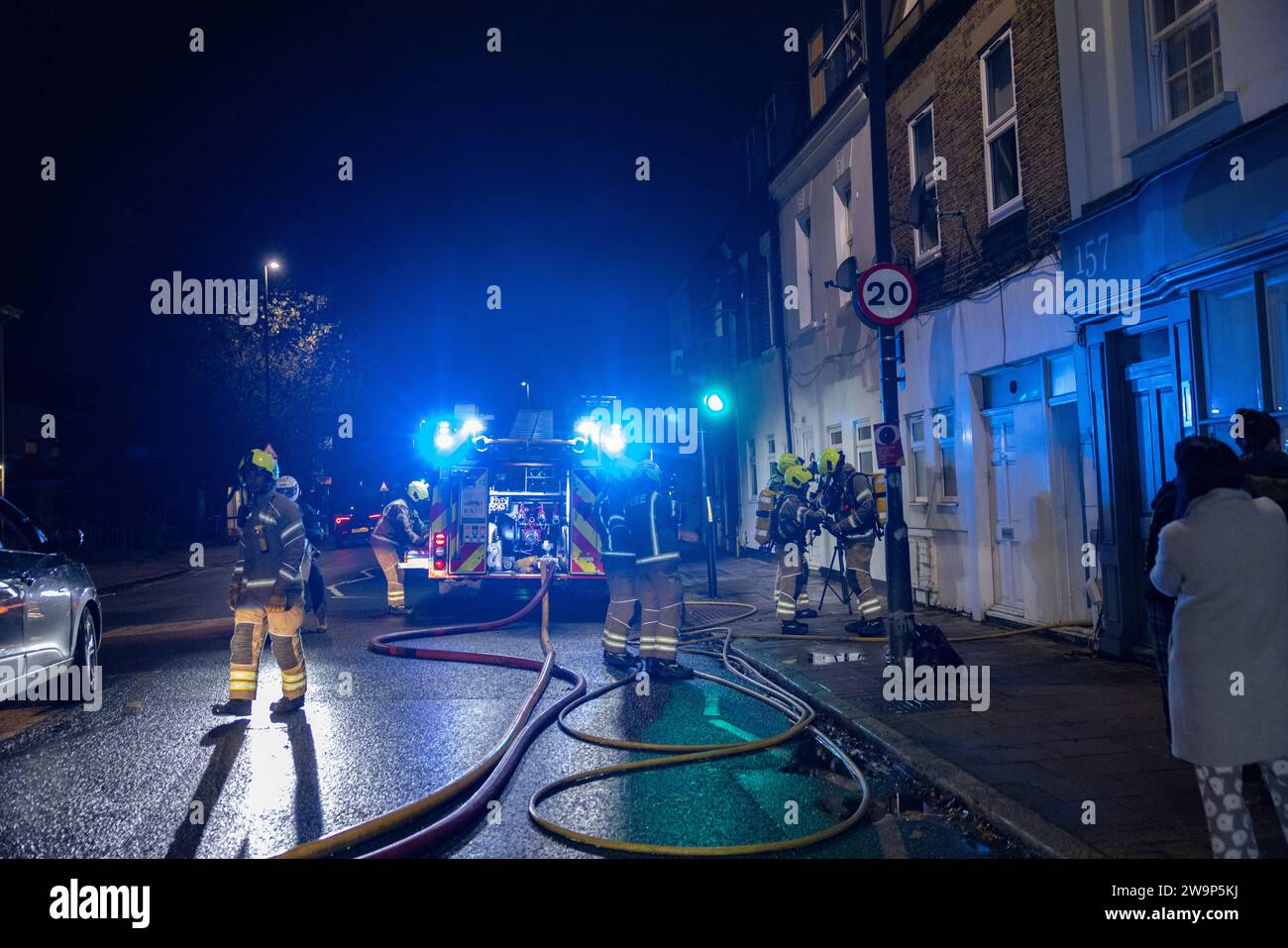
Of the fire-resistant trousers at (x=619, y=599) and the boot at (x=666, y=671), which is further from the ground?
the fire-resistant trousers at (x=619, y=599)

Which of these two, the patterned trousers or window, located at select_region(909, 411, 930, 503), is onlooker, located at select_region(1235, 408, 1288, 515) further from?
window, located at select_region(909, 411, 930, 503)

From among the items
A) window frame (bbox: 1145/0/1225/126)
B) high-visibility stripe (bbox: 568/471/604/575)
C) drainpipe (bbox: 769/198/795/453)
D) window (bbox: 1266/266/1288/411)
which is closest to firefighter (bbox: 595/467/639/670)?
high-visibility stripe (bbox: 568/471/604/575)

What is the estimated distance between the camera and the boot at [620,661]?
8.55 metres

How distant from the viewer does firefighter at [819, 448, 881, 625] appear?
993cm

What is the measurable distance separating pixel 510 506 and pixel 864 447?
555 centimetres

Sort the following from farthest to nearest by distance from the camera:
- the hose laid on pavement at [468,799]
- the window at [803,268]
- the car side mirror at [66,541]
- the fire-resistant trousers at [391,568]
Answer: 1. the window at [803,268]
2. the fire-resistant trousers at [391,568]
3. the car side mirror at [66,541]
4. the hose laid on pavement at [468,799]

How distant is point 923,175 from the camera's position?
39.4 feet

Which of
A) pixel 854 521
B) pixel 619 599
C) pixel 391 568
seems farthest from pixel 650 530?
pixel 391 568

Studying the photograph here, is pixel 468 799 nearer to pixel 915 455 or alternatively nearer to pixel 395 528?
pixel 395 528

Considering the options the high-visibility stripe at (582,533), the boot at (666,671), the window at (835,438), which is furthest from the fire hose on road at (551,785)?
the window at (835,438)

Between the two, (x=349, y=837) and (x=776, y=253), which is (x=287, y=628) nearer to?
(x=349, y=837)

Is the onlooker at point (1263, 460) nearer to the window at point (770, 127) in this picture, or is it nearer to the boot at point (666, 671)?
the boot at point (666, 671)

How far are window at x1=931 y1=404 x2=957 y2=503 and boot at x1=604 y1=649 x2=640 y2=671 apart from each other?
5012mm

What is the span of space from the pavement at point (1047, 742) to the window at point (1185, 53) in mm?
4636
